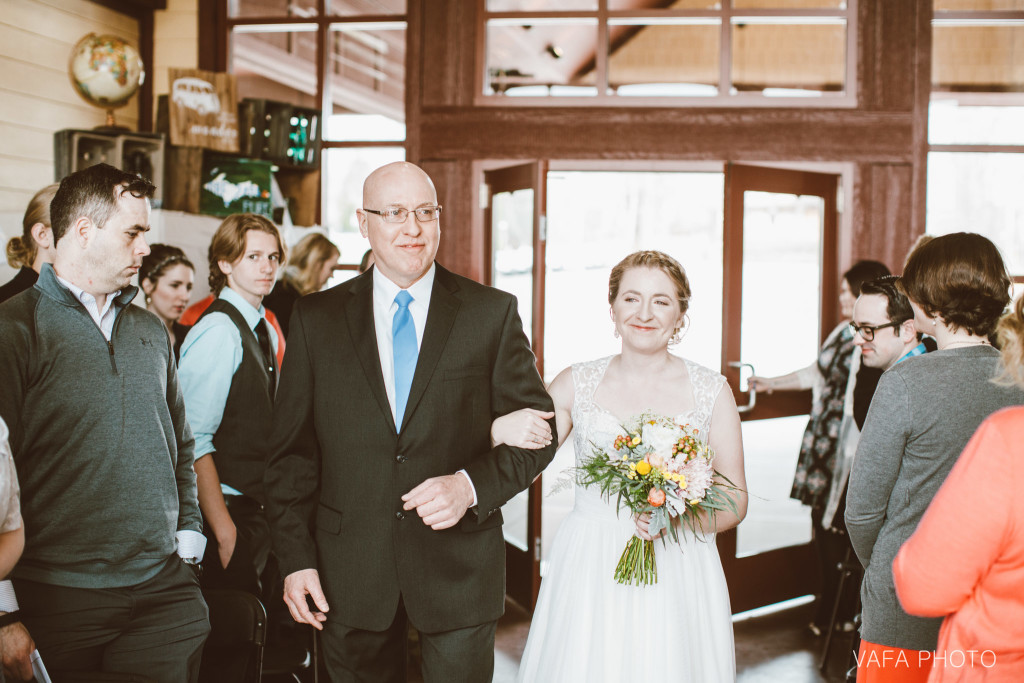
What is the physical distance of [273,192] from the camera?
5.16m

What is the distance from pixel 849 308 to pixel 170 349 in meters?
3.45

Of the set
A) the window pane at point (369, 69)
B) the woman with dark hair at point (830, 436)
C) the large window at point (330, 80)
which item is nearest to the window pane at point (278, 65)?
the large window at point (330, 80)

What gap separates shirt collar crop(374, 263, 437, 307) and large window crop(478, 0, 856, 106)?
3.15 m

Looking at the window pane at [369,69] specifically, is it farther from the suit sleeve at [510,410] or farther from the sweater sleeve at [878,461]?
the sweater sleeve at [878,461]

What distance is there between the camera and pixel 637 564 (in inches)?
92.3

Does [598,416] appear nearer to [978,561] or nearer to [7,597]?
[978,561]

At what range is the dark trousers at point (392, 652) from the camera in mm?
1992

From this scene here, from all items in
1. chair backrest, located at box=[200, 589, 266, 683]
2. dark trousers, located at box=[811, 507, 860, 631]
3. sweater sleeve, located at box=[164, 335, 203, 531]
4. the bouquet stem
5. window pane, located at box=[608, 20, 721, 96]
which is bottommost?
dark trousers, located at box=[811, 507, 860, 631]

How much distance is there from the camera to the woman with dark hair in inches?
162

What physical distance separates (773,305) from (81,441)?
3.73 metres

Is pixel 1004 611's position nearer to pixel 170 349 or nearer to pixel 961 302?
pixel 961 302

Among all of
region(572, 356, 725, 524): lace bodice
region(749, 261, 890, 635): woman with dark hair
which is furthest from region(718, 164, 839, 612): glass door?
region(572, 356, 725, 524): lace bodice

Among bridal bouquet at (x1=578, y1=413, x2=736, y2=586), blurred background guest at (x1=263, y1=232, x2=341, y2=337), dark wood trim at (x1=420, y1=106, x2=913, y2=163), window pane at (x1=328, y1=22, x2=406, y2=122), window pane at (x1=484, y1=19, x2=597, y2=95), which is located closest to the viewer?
bridal bouquet at (x1=578, y1=413, x2=736, y2=586)

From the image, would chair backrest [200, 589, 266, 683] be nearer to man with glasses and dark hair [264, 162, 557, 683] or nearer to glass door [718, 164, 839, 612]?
man with glasses and dark hair [264, 162, 557, 683]
